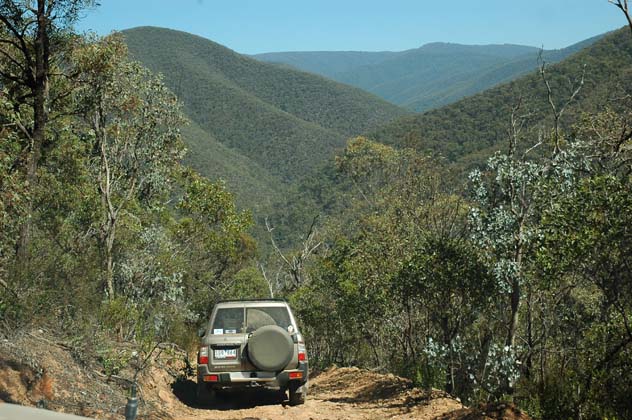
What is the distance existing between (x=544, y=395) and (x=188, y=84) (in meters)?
165

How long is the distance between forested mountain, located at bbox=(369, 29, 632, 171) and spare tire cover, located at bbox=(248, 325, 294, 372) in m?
47.2

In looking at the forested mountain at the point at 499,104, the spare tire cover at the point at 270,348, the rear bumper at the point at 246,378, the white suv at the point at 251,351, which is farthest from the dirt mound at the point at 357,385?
the forested mountain at the point at 499,104

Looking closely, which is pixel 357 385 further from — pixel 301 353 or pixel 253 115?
pixel 253 115

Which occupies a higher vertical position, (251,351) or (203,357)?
(251,351)

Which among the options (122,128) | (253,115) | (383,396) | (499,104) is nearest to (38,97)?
(122,128)

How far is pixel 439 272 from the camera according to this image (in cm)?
1020

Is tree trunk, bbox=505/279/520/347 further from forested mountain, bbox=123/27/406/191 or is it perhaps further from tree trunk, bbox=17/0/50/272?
forested mountain, bbox=123/27/406/191

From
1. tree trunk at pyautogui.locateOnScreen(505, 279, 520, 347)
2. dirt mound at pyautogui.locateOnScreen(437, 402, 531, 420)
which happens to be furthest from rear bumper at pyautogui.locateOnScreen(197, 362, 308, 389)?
tree trunk at pyautogui.locateOnScreen(505, 279, 520, 347)

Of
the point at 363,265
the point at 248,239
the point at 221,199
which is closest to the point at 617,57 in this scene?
the point at 248,239

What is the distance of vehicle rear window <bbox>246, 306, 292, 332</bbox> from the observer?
10084mm

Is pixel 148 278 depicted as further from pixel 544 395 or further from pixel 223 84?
pixel 223 84

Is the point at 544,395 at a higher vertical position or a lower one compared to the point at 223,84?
lower

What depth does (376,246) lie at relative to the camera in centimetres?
1677

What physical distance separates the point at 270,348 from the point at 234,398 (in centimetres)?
224
